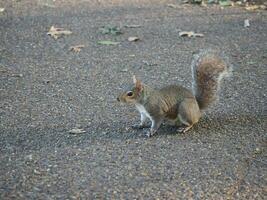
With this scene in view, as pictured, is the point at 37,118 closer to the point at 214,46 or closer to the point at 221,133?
the point at 221,133

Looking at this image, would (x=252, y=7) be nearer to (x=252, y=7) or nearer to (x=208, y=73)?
(x=252, y=7)

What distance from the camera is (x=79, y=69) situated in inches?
203

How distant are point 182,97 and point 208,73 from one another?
0.28m

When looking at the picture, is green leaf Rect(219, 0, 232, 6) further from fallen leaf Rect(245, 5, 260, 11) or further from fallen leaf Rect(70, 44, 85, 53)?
fallen leaf Rect(70, 44, 85, 53)

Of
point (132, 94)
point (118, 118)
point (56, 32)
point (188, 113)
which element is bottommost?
point (56, 32)

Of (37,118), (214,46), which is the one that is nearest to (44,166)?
(37,118)

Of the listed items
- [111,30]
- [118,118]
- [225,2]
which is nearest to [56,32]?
[111,30]

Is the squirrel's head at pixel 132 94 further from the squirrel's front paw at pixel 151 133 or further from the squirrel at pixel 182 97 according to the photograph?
the squirrel's front paw at pixel 151 133

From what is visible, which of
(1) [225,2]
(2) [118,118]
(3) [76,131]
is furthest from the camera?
(1) [225,2]

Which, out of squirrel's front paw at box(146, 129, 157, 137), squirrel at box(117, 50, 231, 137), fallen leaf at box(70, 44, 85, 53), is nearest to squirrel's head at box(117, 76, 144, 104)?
squirrel at box(117, 50, 231, 137)

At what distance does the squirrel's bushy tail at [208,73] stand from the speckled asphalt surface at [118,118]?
0.73 ft

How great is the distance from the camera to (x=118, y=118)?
395 centimetres

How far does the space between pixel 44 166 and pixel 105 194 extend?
1.70 ft

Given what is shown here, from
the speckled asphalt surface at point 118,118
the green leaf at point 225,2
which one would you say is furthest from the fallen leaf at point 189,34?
the green leaf at point 225,2
